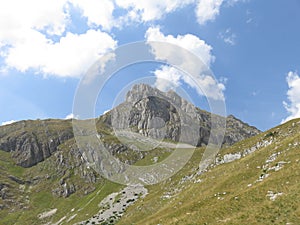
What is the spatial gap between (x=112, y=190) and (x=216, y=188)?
13309 centimetres

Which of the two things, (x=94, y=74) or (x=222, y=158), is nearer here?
(x=94, y=74)

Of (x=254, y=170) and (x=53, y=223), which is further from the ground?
(x=53, y=223)

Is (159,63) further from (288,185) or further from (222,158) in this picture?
(222,158)

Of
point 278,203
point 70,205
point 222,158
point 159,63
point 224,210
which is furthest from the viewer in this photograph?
point 70,205

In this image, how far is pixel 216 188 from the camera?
56.2 metres

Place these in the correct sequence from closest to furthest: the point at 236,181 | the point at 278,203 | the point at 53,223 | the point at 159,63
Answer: the point at 278,203 < the point at 159,63 < the point at 236,181 < the point at 53,223

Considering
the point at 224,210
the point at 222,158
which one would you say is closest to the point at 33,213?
the point at 222,158

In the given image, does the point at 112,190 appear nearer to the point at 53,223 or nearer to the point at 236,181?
the point at 53,223

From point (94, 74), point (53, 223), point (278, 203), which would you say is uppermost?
point (53, 223)

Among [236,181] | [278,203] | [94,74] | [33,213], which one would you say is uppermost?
[33,213]

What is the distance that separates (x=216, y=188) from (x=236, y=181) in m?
4.11

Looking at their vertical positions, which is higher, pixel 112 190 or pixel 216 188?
pixel 112 190

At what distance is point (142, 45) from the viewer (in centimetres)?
3306

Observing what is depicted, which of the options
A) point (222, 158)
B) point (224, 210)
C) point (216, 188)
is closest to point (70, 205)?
point (222, 158)
